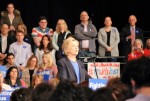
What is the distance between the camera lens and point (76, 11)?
18.9 m

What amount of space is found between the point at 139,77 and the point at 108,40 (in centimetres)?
1102

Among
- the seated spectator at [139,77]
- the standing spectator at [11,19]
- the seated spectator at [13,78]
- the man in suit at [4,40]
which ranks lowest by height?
the seated spectator at [13,78]

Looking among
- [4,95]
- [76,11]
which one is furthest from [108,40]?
[4,95]

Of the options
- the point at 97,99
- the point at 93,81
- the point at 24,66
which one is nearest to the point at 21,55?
the point at 24,66

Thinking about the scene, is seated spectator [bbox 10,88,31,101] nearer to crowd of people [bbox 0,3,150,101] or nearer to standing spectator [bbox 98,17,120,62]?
crowd of people [bbox 0,3,150,101]

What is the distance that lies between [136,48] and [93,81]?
18.7 ft

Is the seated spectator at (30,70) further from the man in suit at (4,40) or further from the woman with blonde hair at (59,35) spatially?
the man in suit at (4,40)

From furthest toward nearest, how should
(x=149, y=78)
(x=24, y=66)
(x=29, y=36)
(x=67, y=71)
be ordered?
(x=29, y=36), (x=24, y=66), (x=67, y=71), (x=149, y=78)

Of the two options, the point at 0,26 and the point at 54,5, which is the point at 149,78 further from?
the point at 54,5

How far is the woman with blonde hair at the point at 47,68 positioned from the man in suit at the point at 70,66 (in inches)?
178

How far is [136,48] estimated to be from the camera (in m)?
13.8

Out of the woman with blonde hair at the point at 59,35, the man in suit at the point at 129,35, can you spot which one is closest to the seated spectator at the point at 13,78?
the woman with blonde hair at the point at 59,35

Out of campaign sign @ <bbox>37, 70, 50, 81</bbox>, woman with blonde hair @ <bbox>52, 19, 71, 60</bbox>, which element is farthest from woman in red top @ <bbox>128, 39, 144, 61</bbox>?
campaign sign @ <bbox>37, 70, 50, 81</bbox>

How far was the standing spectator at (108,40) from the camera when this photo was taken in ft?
48.3
